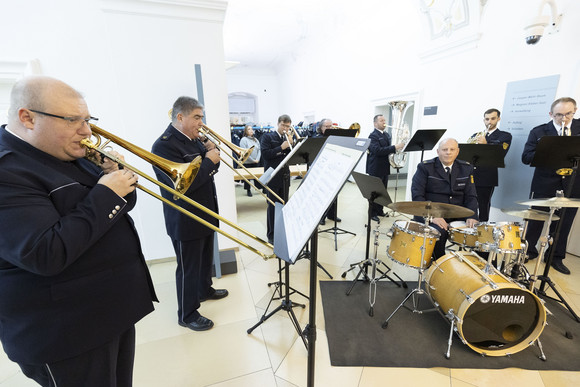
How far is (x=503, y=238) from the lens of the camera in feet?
6.82

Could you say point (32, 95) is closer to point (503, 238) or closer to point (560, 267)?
point (503, 238)

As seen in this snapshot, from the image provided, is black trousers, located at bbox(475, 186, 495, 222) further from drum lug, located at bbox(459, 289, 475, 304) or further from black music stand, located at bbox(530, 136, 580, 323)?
drum lug, located at bbox(459, 289, 475, 304)

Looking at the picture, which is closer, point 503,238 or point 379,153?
point 503,238

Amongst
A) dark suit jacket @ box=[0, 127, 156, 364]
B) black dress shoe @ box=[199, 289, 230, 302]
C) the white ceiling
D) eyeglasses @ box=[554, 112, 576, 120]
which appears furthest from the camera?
the white ceiling

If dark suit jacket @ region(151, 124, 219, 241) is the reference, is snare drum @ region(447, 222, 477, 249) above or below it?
below

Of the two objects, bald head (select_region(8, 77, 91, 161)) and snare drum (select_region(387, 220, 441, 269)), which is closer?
bald head (select_region(8, 77, 91, 161))

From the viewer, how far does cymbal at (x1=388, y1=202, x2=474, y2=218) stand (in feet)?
6.50

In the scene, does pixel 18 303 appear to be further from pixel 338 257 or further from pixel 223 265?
pixel 338 257

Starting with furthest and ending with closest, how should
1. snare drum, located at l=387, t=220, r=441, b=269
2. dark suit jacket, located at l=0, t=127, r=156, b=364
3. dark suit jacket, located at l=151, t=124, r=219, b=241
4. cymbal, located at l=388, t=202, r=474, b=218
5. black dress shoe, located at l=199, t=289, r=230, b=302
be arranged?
black dress shoe, located at l=199, t=289, r=230, b=302 → snare drum, located at l=387, t=220, r=441, b=269 → cymbal, located at l=388, t=202, r=474, b=218 → dark suit jacket, located at l=151, t=124, r=219, b=241 → dark suit jacket, located at l=0, t=127, r=156, b=364

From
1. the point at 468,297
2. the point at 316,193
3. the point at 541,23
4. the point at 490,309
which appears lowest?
the point at 490,309

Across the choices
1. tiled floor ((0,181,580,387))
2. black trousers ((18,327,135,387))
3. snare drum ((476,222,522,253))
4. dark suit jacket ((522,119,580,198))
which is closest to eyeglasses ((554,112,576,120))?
dark suit jacket ((522,119,580,198))

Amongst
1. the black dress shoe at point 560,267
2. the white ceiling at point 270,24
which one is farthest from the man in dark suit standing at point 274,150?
the white ceiling at point 270,24

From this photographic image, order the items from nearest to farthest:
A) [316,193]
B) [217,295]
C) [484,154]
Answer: [316,193] < [217,295] < [484,154]

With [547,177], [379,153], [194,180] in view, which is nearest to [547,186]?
[547,177]
